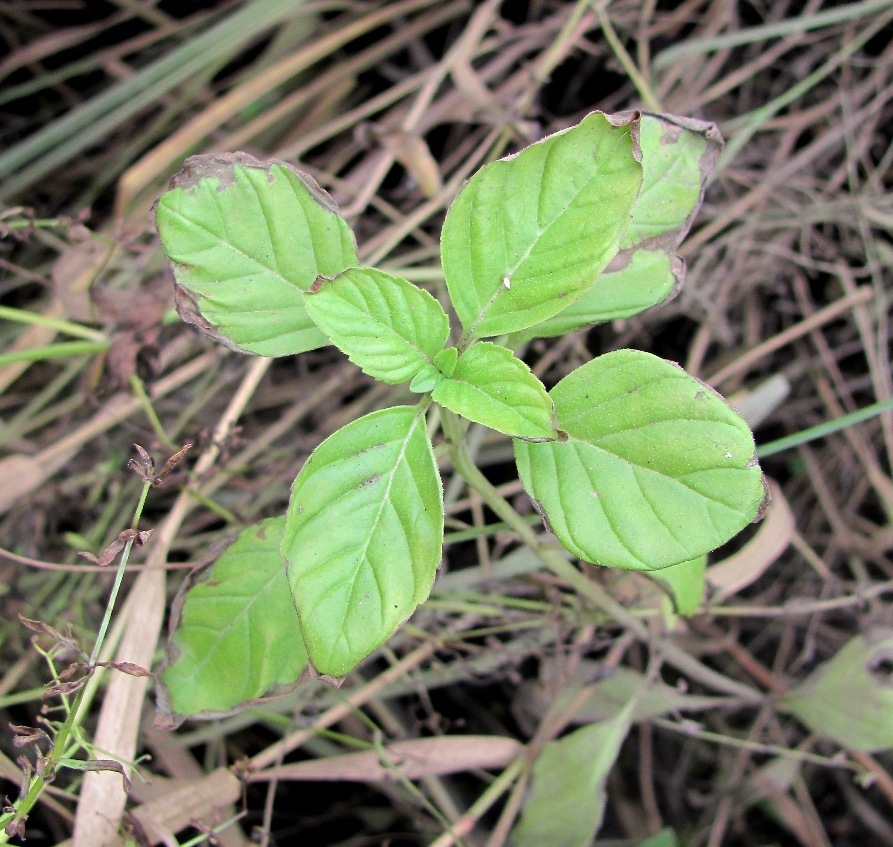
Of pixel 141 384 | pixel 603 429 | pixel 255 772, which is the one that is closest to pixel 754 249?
pixel 603 429

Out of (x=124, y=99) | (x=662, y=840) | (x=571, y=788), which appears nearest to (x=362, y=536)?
(x=571, y=788)

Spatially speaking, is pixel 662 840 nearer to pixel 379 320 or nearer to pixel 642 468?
pixel 642 468

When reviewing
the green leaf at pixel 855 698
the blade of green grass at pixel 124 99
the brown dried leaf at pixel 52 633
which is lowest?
the green leaf at pixel 855 698

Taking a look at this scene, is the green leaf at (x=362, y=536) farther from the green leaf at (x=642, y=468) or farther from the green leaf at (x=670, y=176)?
the green leaf at (x=670, y=176)

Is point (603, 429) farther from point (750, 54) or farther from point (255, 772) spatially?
point (750, 54)

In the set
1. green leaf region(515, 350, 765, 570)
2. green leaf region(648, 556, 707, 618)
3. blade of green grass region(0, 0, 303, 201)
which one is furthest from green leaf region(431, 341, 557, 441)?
blade of green grass region(0, 0, 303, 201)

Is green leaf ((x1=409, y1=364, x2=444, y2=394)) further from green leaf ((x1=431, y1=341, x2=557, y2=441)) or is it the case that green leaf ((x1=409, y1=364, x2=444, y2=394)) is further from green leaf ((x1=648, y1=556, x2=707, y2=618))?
green leaf ((x1=648, y1=556, x2=707, y2=618))

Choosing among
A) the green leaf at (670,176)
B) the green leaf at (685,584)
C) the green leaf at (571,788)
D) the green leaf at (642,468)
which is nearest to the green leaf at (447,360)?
the green leaf at (642,468)
